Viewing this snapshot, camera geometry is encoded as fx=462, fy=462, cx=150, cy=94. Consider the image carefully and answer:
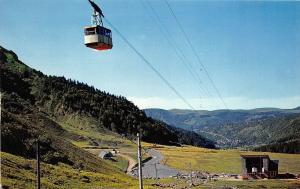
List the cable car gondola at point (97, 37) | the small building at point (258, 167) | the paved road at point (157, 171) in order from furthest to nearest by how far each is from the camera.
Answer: the paved road at point (157, 171) < the small building at point (258, 167) < the cable car gondola at point (97, 37)

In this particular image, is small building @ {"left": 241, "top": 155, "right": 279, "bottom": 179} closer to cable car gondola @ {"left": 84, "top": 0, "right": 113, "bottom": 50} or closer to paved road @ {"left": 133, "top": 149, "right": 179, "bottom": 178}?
paved road @ {"left": 133, "top": 149, "right": 179, "bottom": 178}

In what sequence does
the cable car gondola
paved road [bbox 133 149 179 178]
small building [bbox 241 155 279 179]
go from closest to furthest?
the cable car gondola
small building [bbox 241 155 279 179]
paved road [bbox 133 149 179 178]

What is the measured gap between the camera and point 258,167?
15425 centimetres

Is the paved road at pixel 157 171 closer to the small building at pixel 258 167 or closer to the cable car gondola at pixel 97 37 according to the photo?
the small building at pixel 258 167

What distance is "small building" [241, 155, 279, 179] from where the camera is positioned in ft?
491

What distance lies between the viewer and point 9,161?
95.2 m

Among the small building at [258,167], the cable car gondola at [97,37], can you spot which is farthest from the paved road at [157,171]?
the cable car gondola at [97,37]

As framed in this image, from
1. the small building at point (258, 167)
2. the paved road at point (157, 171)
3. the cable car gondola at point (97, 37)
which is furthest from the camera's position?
the paved road at point (157, 171)

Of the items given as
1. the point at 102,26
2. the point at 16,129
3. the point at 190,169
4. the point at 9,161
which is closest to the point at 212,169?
the point at 190,169

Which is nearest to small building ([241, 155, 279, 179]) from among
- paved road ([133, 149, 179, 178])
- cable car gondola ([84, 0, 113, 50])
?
paved road ([133, 149, 179, 178])

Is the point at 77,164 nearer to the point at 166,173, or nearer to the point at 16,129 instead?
the point at 16,129

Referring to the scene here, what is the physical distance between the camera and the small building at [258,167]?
491 feet

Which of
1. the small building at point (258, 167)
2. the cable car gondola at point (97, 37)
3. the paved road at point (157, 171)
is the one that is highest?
the cable car gondola at point (97, 37)

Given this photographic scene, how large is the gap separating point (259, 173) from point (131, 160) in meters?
60.2
